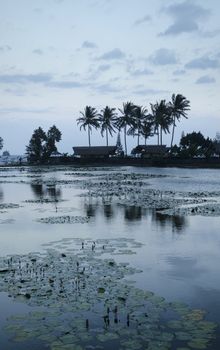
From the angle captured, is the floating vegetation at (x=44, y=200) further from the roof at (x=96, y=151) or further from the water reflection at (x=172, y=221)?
the roof at (x=96, y=151)

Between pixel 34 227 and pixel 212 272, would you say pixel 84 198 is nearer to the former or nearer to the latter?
pixel 34 227

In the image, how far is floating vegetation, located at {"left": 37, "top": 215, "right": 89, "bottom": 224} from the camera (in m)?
18.5

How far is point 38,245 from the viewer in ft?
45.4

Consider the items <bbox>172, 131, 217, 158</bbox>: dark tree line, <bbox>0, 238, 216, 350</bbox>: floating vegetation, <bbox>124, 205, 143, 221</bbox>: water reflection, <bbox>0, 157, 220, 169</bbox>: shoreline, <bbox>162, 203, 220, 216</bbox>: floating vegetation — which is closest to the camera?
<bbox>0, 238, 216, 350</bbox>: floating vegetation

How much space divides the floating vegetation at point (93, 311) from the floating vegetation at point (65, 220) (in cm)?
678

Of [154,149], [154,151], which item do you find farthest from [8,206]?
[154,149]

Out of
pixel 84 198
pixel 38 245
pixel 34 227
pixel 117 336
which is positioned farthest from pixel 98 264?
pixel 84 198

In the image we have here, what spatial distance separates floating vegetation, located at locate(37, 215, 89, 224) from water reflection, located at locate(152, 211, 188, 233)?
10.6 ft

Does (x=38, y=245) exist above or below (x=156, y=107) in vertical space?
below

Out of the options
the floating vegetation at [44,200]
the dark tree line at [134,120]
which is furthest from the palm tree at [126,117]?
the floating vegetation at [44,200]

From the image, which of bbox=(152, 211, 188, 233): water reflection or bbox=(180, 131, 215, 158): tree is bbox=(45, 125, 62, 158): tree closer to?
bbox=(180, 131, 215, 158): tree

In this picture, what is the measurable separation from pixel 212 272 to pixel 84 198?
18.7m

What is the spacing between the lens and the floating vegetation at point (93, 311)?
258 inches

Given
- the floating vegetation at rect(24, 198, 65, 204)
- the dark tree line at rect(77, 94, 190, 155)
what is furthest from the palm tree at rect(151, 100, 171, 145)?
the floating vegetation at rect(24, 198, 65, 204)
